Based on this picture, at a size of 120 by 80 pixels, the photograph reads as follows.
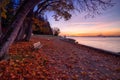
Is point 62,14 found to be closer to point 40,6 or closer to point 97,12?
point 40,6

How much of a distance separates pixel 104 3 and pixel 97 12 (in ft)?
3.28

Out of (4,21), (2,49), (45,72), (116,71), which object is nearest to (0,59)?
(2,49)

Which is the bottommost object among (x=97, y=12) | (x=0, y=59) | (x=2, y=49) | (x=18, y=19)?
(x=0, y=59)

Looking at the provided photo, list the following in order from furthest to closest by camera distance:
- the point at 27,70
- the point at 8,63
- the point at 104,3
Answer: the point at 104,3
the point at 8,63
the point at 27,70

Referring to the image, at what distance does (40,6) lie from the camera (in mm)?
20859

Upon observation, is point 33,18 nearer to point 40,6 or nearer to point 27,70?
point 40,6

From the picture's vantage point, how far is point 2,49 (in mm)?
7527

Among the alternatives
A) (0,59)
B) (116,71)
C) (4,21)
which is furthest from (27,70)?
(4,21)

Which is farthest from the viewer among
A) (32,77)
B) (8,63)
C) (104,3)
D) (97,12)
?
(97,12)

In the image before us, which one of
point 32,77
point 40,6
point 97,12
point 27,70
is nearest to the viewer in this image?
point 32,77

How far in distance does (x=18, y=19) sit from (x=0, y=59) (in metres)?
2.00

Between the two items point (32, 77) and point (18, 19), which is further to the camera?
point (18, 19)

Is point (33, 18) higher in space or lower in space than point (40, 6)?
lower

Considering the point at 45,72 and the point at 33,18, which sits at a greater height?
the point at 33,18
